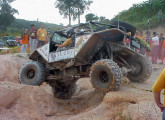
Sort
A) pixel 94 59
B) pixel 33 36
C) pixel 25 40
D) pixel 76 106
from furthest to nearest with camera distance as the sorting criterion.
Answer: pixel 25 40, pixel 33 36, pixel 76 106, pixel 94 59

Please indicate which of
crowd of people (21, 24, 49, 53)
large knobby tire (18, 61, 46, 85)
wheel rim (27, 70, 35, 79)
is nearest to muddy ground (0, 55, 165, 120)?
large knobby tire (18, 61, 46, 85)

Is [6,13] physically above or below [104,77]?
above

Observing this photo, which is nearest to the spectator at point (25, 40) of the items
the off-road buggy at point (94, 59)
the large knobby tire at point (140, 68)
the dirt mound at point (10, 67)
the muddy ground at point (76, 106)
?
the dirt mound at point (10, 67)

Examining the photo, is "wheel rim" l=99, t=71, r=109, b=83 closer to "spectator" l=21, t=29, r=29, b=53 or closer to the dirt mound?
the dirt mound

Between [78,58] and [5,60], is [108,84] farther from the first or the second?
[5,60]

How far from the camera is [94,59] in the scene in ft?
18.9

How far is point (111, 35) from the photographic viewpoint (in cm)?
504

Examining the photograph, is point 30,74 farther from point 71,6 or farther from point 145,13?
point 71,6

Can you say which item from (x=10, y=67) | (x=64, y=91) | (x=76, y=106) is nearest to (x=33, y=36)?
(x=10, y=67)

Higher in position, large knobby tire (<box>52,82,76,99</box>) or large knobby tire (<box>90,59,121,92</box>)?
large knobby tire (<box>90,59,121,92</box>)

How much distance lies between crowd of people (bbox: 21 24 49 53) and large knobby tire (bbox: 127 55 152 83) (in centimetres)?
523

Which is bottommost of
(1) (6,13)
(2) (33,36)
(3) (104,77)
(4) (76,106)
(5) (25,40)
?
(4) (76,106)

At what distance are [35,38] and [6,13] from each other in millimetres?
35384

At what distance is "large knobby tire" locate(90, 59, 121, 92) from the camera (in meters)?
4.45
